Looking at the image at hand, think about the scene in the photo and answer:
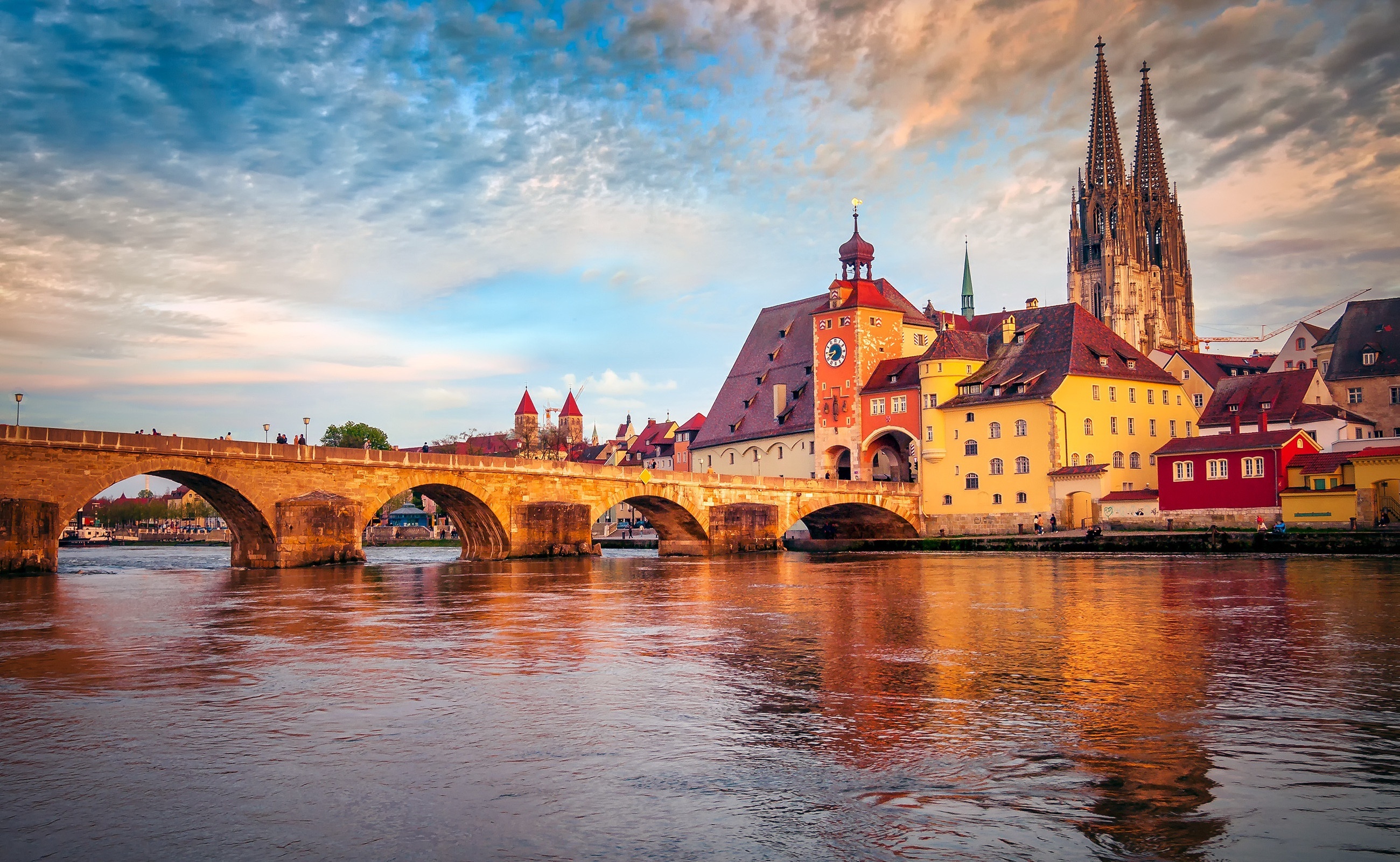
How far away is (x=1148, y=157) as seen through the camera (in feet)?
448

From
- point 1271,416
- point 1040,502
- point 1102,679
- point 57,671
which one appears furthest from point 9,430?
point 1271,416

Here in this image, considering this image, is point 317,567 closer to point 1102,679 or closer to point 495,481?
point 495,481

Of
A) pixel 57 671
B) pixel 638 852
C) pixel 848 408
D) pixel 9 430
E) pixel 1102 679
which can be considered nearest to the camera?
pixel 638 852

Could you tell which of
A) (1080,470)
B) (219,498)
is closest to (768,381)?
(1080,470)

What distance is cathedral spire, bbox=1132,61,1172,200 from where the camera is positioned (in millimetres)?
135000

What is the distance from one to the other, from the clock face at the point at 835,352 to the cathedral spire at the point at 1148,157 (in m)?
70.8

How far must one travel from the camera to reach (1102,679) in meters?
13.6

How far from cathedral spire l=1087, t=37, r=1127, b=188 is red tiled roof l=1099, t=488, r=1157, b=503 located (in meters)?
76.6

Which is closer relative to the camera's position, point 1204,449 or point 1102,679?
point 1102,679

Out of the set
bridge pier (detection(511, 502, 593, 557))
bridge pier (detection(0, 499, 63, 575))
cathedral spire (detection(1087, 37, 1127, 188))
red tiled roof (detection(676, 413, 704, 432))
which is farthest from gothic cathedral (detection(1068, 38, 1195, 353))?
bridge pier (detection(0, 499, 63, 575))

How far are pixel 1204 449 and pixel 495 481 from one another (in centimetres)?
3677

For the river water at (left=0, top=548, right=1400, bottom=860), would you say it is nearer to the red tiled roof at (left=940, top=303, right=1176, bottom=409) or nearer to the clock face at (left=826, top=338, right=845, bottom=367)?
the red tiled roof at (left=940, top=303, right=1176, bottom=409)

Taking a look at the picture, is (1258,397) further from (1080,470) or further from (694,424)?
(694,424)

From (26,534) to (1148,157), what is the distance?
130 meters
